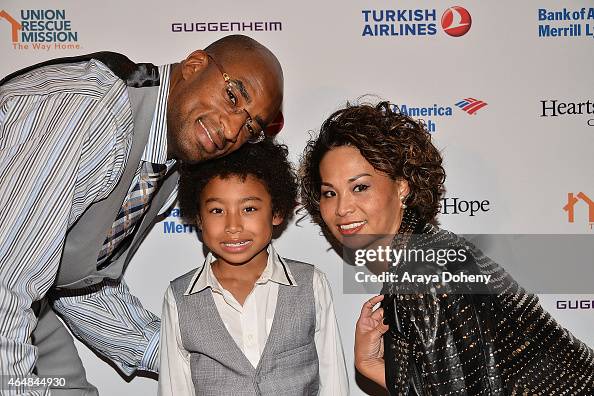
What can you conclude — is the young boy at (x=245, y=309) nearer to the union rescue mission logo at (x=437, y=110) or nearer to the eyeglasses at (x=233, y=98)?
the eyeglasses at (x=233, y=98)

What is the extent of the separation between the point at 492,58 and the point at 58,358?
1.51 metres

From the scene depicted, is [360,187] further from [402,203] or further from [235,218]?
[235,218]

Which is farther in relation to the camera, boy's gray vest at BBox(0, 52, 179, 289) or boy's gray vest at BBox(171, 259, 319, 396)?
boy's gray vest at BBox(171, 259, 319, 396)

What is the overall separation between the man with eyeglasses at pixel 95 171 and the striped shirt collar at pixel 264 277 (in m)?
0.20

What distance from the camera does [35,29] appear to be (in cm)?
198

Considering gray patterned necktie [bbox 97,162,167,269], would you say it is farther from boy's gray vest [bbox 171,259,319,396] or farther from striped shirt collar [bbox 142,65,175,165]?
boy's gray vest [bbox 171,259,319,396]

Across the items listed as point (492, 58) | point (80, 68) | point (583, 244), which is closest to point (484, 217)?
point (583, 244)

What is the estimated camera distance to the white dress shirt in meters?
1.73

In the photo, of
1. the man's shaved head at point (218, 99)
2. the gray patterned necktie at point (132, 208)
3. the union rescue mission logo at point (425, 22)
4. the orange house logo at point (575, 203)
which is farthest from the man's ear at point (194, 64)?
the orange house logo at point (575, 203)

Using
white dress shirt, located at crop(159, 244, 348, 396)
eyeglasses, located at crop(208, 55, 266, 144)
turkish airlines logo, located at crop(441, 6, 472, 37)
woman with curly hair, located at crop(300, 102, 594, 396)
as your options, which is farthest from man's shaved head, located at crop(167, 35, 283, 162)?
turkish airlines logo, located at crop(441, 6, 472, 37)

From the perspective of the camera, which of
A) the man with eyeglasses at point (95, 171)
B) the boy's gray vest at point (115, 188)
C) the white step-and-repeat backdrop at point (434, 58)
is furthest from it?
the white step-and-repeat backdrop at point (434, 58)

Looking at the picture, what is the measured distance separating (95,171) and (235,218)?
482 millimetres

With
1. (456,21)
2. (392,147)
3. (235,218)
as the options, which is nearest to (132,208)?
(235,218)

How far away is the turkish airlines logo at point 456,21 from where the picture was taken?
1.97m
